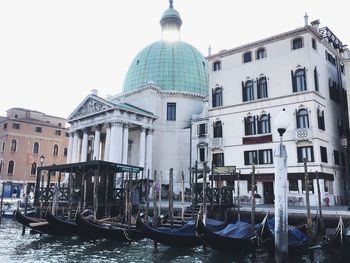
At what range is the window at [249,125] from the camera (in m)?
22.9

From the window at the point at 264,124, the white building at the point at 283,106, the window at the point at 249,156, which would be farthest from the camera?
the window at the point at 249,156

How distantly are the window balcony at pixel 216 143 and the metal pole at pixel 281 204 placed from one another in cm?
1623

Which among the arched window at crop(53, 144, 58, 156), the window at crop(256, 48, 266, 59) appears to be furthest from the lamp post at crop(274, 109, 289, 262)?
the arched window at crop(53, 144, 58, 156)

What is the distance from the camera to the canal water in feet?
36.0

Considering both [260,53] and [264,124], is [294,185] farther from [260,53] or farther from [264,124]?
[260,53]

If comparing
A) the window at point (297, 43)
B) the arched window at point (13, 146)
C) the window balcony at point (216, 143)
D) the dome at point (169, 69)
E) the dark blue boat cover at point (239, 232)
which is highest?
the dome at point (169, 69)

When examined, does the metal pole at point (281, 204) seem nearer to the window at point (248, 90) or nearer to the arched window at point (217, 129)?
the window at point (248, 90)

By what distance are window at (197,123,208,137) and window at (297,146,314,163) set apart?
33.3ft

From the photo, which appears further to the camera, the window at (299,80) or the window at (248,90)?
the window at (248,90)

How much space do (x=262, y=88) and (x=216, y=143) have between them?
16.5 feet

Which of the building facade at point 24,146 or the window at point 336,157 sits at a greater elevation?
the building facade at point 24,146

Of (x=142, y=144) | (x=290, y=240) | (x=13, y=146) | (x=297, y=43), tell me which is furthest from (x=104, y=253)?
(x=13, y=146)

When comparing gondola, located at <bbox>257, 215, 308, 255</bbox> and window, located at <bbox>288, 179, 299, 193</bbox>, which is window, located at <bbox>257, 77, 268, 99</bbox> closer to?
window, located at <bbox>288, 179, 299, 193</bbox>

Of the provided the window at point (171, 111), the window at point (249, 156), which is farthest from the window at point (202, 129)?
the window at point (249, 156)
